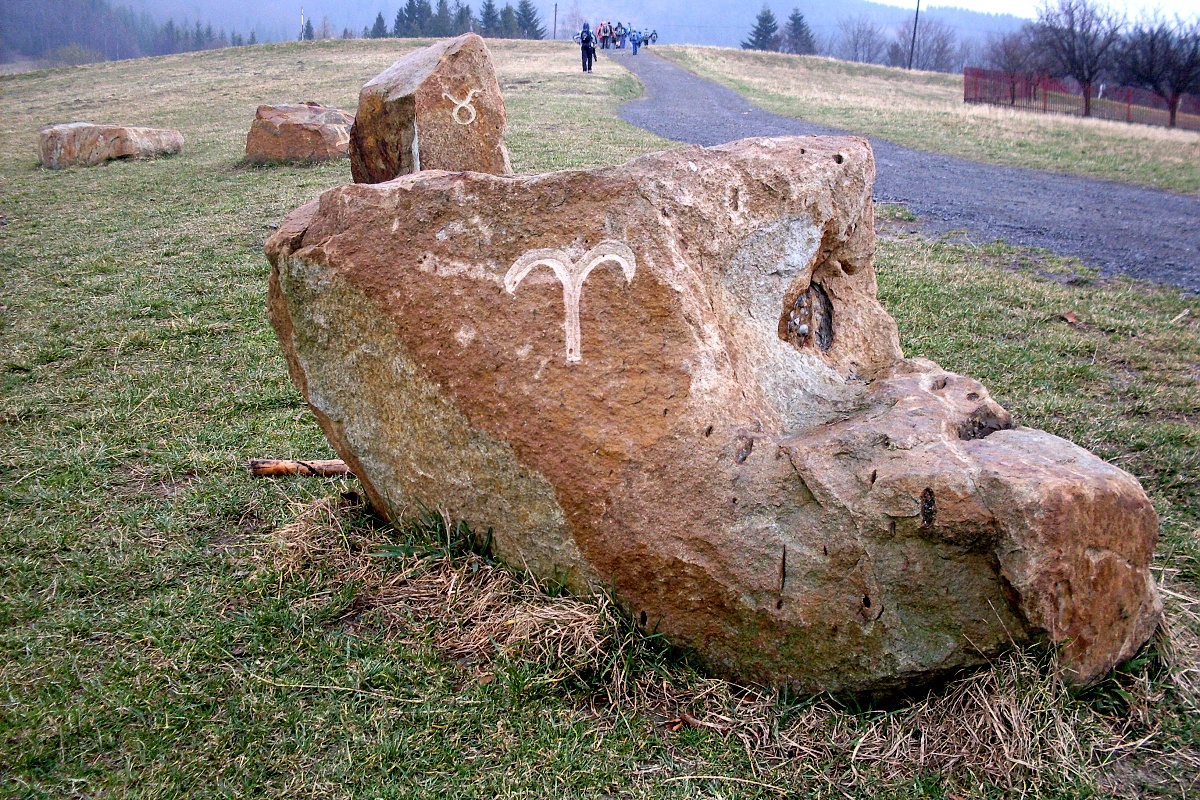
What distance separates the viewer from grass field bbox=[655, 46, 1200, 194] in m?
13.6

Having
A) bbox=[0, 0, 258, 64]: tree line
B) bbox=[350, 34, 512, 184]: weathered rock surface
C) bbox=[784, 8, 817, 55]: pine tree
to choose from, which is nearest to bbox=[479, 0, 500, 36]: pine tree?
bbox=[0, 0, 258, 64]: tree line

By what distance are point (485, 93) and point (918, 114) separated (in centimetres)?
1643

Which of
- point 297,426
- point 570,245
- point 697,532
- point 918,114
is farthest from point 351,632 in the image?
point 918,114

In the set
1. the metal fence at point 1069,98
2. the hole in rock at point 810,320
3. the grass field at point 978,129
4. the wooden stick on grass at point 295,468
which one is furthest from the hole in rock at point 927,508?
the metal fence at point 1069,98

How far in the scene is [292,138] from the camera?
11.8 m

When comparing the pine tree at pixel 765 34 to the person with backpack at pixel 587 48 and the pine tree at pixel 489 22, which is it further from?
the person with backpack at pixel 587 48

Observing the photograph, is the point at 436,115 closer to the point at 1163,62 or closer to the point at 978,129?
the point at 978,129

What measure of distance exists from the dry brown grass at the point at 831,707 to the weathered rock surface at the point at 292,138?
10053mm

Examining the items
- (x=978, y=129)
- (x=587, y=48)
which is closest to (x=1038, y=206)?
(x=978, y=129)

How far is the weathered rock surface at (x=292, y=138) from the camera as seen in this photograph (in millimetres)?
11766

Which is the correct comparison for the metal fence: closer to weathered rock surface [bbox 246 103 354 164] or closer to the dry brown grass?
weathered rock surface [bbox 246 103 354 164]

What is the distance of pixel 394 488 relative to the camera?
3.29 metres

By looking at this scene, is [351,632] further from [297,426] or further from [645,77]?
[645,77]

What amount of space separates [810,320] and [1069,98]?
90.1ft
